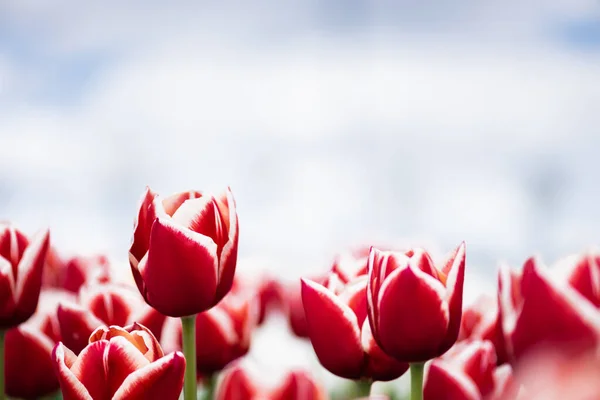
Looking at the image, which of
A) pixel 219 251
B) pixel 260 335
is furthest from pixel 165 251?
Result: pixel 260 335

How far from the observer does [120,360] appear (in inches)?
15.0

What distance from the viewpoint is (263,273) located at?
0.78m

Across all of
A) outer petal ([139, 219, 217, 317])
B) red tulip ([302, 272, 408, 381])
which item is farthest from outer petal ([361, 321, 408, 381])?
outer petal ([139, 219, 217, 317])

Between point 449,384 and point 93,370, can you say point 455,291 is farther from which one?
point 93,370

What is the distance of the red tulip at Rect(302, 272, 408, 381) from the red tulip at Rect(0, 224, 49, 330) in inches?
7.9

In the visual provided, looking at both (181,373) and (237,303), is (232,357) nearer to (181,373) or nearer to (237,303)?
(237,303)

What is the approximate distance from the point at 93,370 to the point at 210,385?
0.28 meters

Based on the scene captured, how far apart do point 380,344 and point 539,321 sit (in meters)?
0.17

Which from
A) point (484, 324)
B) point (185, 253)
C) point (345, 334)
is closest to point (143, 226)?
point (185, 253)

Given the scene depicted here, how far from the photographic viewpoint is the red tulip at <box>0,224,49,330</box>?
20.2 inches

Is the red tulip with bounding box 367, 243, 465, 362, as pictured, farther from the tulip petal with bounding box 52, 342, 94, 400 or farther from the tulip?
the tulip petal with bounding box 52, 342, 94, 400

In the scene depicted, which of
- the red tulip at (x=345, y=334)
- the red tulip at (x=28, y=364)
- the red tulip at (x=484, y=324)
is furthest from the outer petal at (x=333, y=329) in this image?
the red tulip at (x=28, y=364)

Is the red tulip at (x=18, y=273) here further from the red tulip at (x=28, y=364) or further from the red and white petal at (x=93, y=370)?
the red and white petal at (x=93, y=370)

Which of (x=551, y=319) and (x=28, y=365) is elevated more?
(x=551, y=319)
